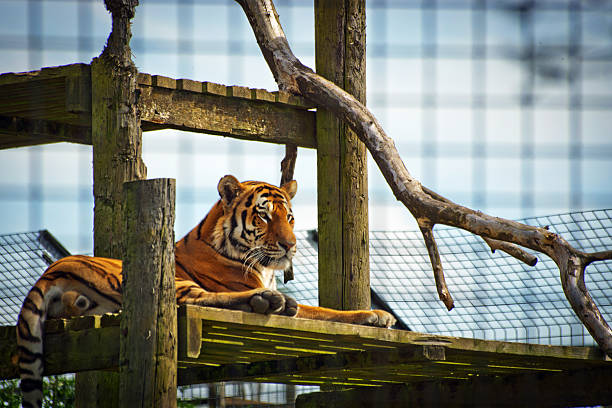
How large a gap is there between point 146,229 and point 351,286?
161 cm

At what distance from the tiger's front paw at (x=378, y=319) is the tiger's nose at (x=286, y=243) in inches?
16.7

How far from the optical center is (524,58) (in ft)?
5.74

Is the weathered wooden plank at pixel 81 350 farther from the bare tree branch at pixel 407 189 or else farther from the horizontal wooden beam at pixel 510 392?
the horizontal wooden beam at pixel 510 392

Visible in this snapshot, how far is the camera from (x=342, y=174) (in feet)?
15.0

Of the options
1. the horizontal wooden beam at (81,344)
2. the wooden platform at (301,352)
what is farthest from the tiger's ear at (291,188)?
the horizontal wooden beam at (81,344)

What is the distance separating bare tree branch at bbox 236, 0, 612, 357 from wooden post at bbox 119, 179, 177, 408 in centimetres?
117

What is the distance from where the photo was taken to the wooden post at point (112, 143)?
149 inches

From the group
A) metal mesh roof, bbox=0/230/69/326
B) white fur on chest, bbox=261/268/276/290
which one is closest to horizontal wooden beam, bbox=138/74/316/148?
white fur on chest, bbox=261/268/276/290

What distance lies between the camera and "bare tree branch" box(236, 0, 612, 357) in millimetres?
3408

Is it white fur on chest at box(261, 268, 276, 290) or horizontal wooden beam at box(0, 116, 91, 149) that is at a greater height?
horizontal wooden beam at box(0, 116, 91, 149)

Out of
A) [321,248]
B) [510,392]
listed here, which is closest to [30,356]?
[321,248]

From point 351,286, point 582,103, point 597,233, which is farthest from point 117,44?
point 597,233

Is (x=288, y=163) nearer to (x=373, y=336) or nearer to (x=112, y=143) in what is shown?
(x=112, y=143)

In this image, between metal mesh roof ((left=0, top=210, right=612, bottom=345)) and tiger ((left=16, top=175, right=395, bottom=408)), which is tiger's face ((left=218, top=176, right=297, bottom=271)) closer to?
tiger ((left=16, top=175, right=395, bottom=408))
